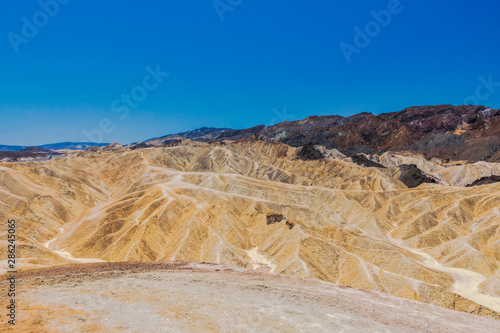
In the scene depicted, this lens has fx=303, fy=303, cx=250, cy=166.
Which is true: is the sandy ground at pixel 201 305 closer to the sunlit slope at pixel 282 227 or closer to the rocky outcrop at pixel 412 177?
the sunlit slope at pixel 282 227

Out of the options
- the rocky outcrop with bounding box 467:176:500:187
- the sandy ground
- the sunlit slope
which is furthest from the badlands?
the rocky outcrop with bounding box 467:176:500:187

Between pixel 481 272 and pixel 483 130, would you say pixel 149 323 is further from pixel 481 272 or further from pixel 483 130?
pixel 483 130

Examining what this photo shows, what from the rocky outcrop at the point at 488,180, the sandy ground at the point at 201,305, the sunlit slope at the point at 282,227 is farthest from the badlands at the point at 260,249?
the rocky outcrop at the point at 488,180

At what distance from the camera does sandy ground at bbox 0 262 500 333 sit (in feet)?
68.5

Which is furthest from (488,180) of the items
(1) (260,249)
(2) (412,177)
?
(1) (260,249)

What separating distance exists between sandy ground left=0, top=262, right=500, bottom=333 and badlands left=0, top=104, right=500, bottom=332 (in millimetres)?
157

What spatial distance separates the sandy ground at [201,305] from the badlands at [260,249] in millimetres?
157

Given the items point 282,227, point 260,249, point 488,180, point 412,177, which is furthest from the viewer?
point 412,177

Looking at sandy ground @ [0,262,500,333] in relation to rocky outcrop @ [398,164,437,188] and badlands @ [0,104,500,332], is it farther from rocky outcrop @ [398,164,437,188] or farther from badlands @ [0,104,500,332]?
rocky outcrop @ [398,164,437,188]

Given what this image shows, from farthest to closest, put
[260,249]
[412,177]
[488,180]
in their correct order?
[412,177] < [488,180] < [260,249]

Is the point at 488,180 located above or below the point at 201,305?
above

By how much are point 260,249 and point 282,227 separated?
234 inches

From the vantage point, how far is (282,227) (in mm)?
58406

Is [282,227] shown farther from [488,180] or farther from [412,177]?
[488,180]
